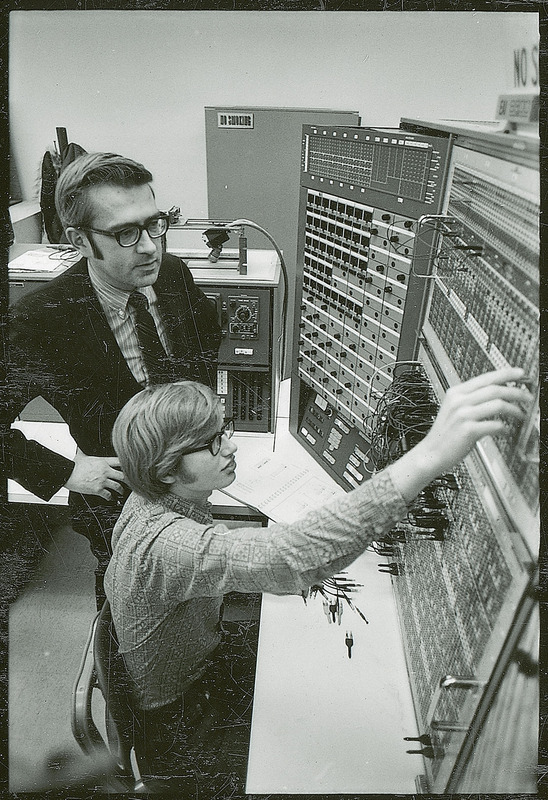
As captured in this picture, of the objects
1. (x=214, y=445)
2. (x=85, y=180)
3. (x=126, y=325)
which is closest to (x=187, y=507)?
(x=214, y=445)

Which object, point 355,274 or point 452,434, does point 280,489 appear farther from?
point 452,434

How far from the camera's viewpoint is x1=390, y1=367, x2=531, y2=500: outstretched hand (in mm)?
893

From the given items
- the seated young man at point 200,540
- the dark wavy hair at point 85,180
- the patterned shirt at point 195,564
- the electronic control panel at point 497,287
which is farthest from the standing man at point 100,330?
the electronic control panel at point 497,287

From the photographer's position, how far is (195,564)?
0.99 metres

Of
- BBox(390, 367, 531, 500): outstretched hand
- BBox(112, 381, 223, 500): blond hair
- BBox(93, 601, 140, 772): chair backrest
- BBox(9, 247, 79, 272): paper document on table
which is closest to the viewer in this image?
BBox(390, 367, 531, 500): outstretched hand

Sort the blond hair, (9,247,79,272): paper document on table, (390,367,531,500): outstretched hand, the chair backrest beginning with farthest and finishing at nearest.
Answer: (9,247,79,272): paper document on table → the chair backrest → the blond hair → (390,367,531,500): outstretched hand

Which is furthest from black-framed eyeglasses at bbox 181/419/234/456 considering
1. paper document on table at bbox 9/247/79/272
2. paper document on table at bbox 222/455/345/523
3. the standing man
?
paper document on table at bbox 9/247/79/272

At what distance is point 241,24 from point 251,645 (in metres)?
1.29

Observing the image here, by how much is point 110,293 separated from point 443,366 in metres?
0.70

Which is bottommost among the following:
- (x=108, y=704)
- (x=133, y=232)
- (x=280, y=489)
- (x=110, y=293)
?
(x=108, y=704)

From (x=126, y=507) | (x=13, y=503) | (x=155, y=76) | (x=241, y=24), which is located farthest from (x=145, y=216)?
(x=13, y=503)

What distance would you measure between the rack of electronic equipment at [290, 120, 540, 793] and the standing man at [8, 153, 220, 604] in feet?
1.35

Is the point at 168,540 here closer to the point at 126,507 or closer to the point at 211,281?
the point at 126,507

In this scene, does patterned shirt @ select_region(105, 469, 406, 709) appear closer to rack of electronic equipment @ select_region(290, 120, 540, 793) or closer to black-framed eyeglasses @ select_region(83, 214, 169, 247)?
rack of electronic equipment @ select_region(290, 120, 540, 793)
